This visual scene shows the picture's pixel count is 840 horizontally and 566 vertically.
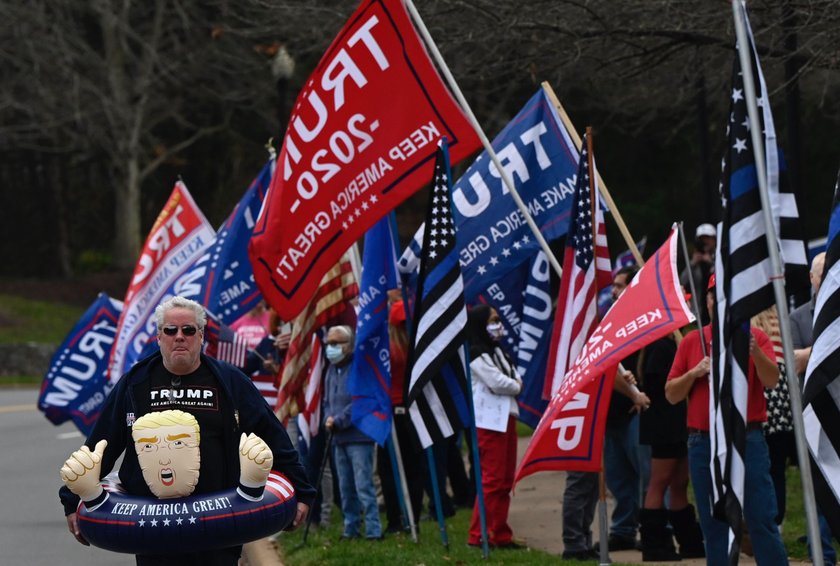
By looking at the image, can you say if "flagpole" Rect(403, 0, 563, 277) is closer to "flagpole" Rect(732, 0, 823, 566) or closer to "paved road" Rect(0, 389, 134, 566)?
"flagpole" Rect(732, 0, 823, 566)

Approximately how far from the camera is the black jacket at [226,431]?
247 inches

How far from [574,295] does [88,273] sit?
35.3 meters

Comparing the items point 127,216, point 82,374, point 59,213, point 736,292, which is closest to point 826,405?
point 736,292

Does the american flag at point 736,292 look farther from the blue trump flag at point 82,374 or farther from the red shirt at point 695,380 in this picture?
the blue trump flag at point 82,374

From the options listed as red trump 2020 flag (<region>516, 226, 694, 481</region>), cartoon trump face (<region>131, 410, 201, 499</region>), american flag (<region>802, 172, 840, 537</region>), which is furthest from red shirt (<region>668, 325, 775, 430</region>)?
cartoon trump face (<region>131, 410, 201, 499</region>)

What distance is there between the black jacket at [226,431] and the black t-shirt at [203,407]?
3cm

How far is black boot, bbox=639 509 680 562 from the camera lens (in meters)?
9.52

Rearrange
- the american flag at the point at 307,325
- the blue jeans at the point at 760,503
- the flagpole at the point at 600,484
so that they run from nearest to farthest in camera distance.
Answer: the blue jeans at the point at 760,503 → the flagpole at the point at 600,484 → the american flag at the point at 307,325

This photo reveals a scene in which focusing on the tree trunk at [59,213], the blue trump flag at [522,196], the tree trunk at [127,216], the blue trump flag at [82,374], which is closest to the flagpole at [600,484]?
the blue trump flag at [522,196]

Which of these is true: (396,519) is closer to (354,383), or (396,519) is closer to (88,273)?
(354,383)

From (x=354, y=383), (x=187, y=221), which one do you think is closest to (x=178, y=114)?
(x=187, y=221)

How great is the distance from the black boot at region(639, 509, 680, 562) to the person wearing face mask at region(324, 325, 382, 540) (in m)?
2.09

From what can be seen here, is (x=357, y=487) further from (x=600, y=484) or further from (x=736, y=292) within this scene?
(x=736, y=292)

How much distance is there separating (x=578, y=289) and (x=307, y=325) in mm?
3097
